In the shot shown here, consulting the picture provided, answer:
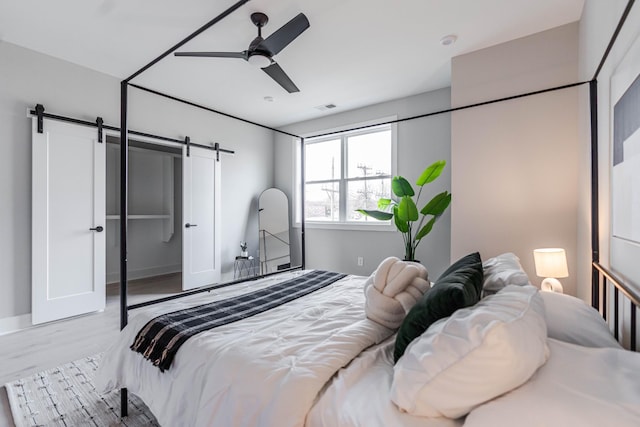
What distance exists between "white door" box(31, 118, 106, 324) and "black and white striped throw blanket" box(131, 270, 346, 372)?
8.03ft

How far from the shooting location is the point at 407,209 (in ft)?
10.7

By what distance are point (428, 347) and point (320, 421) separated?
0.40m

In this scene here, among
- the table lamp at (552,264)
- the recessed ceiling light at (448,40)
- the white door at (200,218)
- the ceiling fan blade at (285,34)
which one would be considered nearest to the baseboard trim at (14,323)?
the white door at (200,218)

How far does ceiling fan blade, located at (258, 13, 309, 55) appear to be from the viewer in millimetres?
2057

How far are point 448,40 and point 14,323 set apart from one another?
4.92m

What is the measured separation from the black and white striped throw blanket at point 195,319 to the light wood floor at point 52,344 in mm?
1078

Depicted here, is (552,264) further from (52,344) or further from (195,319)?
(52,344)

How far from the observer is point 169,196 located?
5.76 m

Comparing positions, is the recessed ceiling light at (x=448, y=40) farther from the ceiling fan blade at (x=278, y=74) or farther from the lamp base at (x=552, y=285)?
the lamp base at (x=552, y=285)

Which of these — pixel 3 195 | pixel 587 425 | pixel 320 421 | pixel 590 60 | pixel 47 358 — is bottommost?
pixel 47 358

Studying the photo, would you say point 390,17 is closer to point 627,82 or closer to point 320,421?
point 627,82

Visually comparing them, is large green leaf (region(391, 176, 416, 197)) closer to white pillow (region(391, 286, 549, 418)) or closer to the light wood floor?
white pillow (region(391, 286, 549, 418))

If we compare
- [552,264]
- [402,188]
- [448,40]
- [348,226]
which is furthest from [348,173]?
[552,264]

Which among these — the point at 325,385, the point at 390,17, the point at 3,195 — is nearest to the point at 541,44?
the point at 390,17
